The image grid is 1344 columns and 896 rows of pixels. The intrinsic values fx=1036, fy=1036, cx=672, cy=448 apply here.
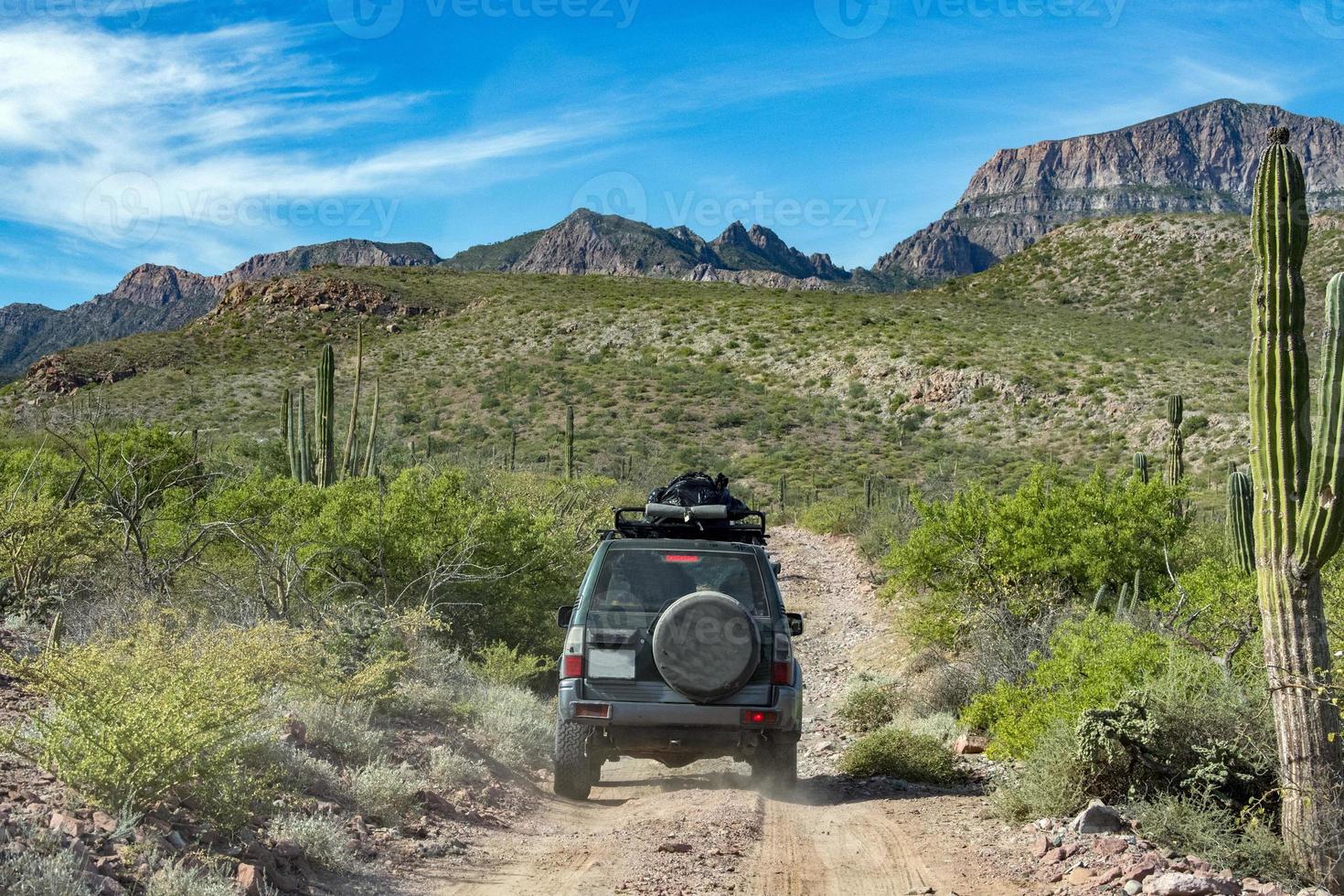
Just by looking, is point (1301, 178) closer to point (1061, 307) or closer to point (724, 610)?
point (724, 610)

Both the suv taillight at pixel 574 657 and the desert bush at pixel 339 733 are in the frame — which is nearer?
the desert bush at pixel 339 733

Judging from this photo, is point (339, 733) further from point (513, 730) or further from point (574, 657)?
point (513, 730)

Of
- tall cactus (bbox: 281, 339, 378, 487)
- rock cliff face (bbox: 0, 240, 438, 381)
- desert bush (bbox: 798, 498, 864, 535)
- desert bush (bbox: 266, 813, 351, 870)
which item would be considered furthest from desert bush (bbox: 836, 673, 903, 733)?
rock cliff face (bbox: 0, 240, 438, 381)

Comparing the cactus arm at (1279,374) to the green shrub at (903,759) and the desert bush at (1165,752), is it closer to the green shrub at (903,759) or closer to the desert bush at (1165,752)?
the desert bush at (1165,752)

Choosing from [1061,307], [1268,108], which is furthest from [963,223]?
[1061,307]

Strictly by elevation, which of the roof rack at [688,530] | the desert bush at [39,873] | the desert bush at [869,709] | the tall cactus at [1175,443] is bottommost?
the desert bush at [869,709]

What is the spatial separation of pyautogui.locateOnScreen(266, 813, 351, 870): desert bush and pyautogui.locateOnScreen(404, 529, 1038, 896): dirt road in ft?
1.38

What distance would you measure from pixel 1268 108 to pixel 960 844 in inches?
7658

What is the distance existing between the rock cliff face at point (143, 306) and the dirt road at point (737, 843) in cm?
9333

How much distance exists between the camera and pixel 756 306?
56.4m

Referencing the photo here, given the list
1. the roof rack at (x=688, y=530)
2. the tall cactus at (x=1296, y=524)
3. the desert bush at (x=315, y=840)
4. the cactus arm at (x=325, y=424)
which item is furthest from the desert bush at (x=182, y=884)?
the cactus arm at (x=325, y=424)

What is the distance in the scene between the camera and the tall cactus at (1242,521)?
1195cm

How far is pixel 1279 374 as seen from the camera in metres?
6.05

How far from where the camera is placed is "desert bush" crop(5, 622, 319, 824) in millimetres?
5020
